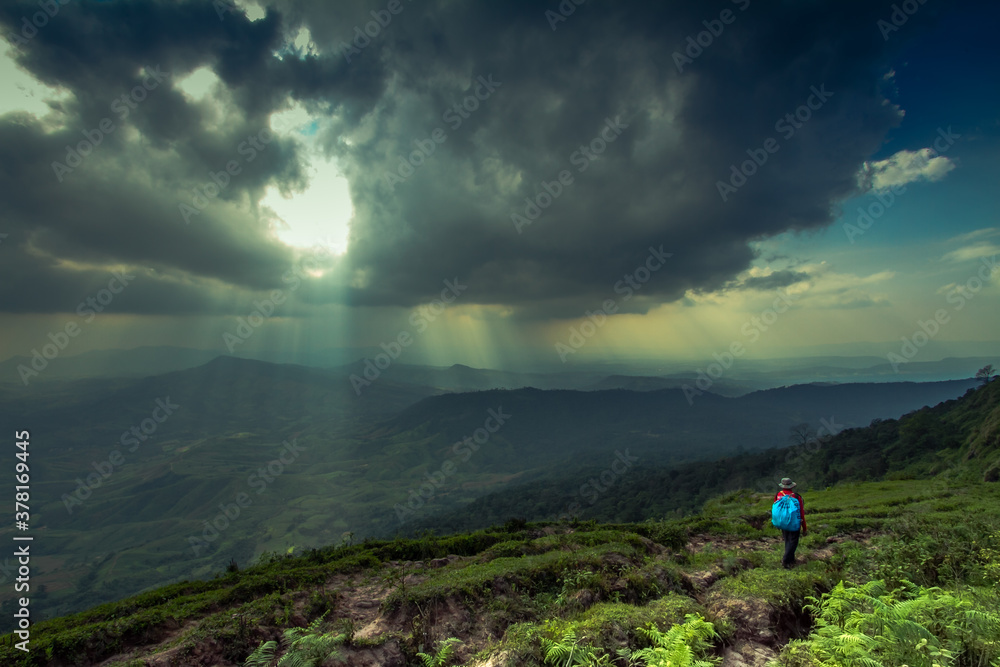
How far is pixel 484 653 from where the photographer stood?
714cm

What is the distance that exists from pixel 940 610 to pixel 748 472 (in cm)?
11689

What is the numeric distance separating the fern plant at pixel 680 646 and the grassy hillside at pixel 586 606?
33mm

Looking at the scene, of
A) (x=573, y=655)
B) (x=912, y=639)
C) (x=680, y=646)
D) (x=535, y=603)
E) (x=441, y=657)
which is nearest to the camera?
(x=912, y=639)

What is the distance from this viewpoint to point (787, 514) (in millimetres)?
12070

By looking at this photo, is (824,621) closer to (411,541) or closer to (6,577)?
(411,541)

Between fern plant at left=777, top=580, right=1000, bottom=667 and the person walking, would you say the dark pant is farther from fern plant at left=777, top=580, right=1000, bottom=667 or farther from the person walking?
fern plant at left=777, top=580, right=1000, bottom=667

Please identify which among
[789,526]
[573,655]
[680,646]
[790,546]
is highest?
[680,646]

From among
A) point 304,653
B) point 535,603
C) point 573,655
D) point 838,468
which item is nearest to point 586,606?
point 535,603

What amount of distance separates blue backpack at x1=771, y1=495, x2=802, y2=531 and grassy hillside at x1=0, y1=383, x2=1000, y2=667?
115cm

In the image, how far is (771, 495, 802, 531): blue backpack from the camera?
39.3ft

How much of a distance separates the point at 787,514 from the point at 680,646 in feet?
28.2

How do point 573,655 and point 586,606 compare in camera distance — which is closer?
point 573,655

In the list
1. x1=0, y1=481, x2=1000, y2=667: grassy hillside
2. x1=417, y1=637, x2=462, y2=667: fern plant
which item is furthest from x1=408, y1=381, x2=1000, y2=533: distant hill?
x1=417, y1=637, x2=462, y2=667: fern plant

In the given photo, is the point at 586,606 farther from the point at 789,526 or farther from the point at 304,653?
the point at 789,526
